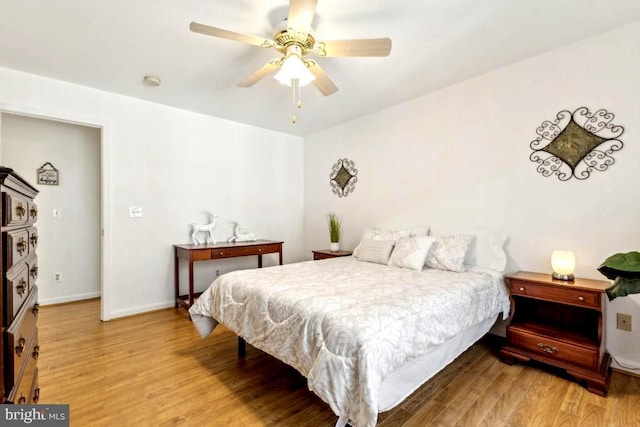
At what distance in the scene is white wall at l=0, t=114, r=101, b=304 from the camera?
3.62 meters

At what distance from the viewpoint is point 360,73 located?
2.77m

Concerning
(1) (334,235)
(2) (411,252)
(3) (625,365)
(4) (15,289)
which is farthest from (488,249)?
(4) (15,289)

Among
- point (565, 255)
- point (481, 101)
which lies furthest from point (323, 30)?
point (565, 255)

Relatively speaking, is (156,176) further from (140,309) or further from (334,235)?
(334,235)

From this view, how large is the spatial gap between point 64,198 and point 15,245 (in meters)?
3.74

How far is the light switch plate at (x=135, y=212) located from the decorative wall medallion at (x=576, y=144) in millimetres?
4086

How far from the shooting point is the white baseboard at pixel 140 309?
3.28 m

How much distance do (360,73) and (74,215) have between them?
13.5 feet

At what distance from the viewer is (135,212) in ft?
11.2

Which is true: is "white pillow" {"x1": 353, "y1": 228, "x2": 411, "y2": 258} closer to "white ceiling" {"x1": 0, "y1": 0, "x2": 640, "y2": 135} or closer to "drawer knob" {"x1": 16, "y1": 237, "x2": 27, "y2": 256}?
"white ceiling" {"x1": 0, "y1": 0, "x2": 640, "y2": 135}

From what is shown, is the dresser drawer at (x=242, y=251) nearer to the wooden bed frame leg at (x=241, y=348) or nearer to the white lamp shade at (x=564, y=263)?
the wooden bed frame leg at (x=241, y=348)

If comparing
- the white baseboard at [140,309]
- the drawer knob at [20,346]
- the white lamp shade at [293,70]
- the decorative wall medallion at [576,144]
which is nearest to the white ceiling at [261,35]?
the white lamp shade at [293,70]

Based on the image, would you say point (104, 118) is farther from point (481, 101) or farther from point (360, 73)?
point (481, 101)

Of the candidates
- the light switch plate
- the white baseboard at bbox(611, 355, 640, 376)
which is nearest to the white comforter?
the white baseboard at bbox(611, 355, 640, 376)
